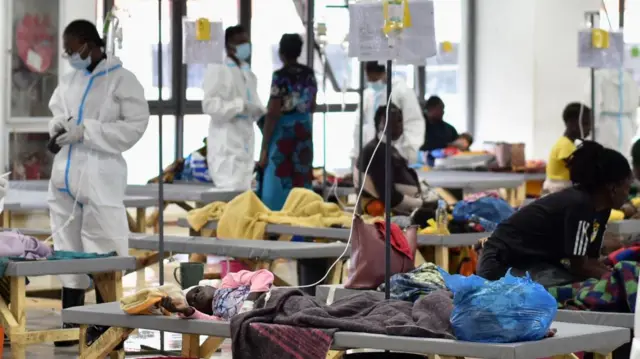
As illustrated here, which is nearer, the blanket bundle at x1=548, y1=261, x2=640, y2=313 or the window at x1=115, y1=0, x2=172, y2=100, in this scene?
the blanket bundle at x1=548, y1=261, x2=640, y2=313

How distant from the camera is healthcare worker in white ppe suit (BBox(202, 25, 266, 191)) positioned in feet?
30.5

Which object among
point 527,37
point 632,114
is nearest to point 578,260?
point 632,114

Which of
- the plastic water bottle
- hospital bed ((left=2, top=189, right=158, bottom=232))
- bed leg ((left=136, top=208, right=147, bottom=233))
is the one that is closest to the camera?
the plastic water bottle

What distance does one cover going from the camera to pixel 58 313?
7.15m

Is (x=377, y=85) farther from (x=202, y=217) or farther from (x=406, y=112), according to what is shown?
(x=202, y=217)

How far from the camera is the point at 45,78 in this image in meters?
10.0

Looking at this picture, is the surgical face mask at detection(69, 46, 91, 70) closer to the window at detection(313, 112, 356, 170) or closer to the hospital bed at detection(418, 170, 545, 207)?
the hospital bed at detection(418, 170, 545, 207)

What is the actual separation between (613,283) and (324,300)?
97cm

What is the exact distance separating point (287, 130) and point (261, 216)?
4.17 ft

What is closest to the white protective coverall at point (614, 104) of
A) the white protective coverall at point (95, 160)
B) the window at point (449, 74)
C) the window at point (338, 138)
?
the window at point (338, 138)

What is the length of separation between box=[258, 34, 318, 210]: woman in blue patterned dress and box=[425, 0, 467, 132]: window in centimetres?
614

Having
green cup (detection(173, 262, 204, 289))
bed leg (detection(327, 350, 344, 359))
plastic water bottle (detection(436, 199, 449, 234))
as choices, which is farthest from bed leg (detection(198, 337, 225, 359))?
plastic water bottle (detection(436, 199, 449, 234))

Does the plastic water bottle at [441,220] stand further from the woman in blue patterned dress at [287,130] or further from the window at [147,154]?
the window at [147,154]

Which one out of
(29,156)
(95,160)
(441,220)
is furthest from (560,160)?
(29,156)
